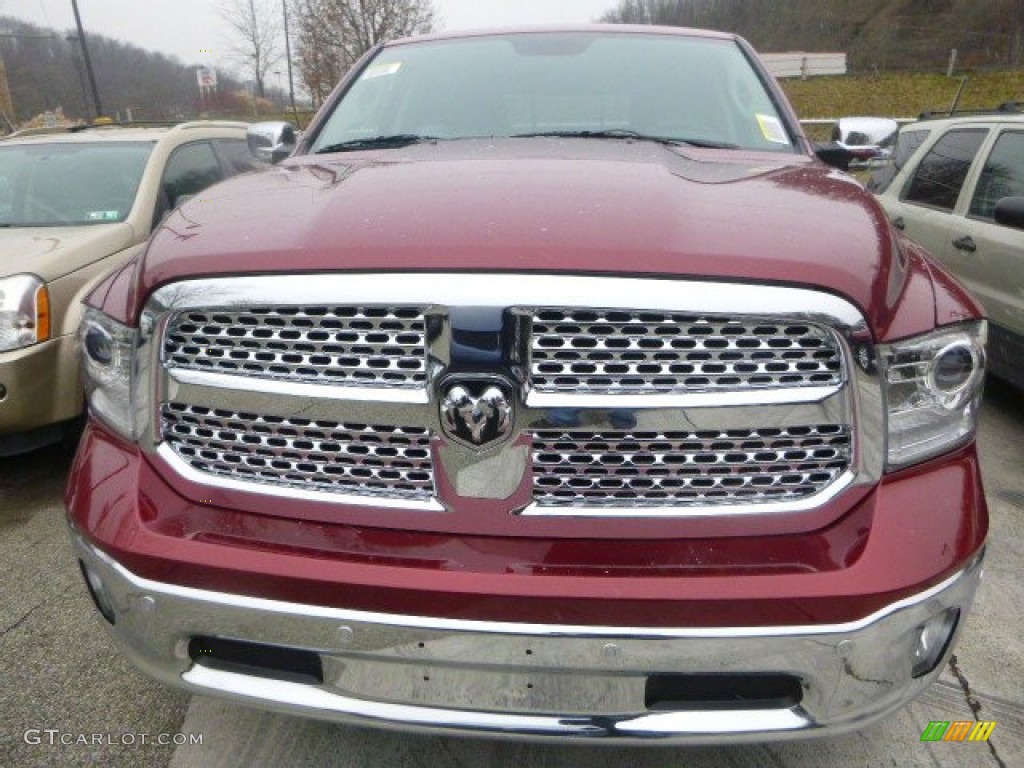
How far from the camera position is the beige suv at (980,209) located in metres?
4.32

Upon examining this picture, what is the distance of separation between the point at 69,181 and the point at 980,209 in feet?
17.9

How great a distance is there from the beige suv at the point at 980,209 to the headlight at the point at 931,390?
2.98m

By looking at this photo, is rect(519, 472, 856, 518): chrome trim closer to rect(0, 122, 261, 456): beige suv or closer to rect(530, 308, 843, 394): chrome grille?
rect(530, 308, 843, 394): chrome grille

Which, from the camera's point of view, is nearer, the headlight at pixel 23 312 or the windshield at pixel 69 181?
the headlight at pixel 23 312

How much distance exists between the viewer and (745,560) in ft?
4.82

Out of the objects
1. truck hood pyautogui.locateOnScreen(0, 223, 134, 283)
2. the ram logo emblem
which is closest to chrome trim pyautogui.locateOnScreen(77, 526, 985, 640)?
the ram logo emblem

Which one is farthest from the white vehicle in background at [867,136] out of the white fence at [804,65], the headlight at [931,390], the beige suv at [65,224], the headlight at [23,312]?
the white fence at [804,65]

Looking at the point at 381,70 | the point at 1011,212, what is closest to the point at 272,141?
the point at 381,70

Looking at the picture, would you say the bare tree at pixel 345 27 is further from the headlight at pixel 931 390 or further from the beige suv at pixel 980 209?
the headlight at pixel 931 390

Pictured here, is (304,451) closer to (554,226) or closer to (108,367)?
(108,367)

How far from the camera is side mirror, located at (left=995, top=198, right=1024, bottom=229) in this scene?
3963mm

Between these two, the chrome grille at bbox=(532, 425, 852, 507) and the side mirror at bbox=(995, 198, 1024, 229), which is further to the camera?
the side mirror at bbox=(995, 198, 1024, 229)

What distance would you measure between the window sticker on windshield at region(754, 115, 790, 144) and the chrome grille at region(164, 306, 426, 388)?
1.66 metres

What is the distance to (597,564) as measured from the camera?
1467mm
